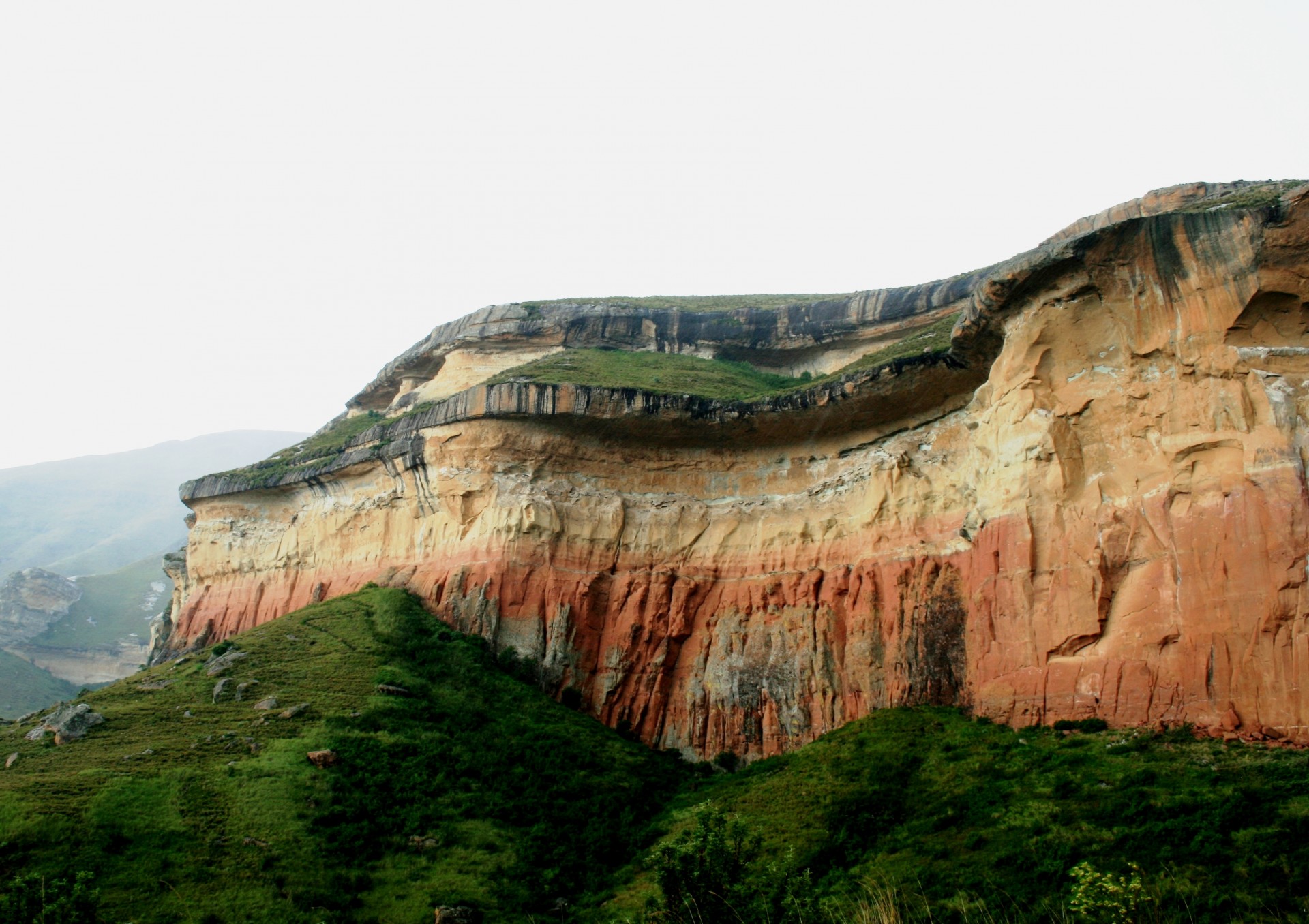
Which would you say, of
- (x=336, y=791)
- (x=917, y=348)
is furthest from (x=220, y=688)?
(x=917, y=348)

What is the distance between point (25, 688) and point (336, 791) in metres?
58.9

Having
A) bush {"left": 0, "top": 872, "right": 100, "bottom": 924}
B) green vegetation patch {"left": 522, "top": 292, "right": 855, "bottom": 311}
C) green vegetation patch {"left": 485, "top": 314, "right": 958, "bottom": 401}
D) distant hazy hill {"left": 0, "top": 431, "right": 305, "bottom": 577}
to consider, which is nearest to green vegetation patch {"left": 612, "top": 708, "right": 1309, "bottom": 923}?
bush {"left": 0, "top": 872, "right": 100, "bottom": 924}

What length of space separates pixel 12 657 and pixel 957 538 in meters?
75.3

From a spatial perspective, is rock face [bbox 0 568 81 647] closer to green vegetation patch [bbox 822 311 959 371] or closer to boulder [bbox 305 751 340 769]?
boulder [bbox 305 751 340 769]

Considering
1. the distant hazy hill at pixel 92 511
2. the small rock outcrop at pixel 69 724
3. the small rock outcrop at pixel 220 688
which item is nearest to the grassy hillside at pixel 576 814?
the small rock outcrop at pixel 220 688

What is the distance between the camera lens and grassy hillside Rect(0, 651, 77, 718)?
2507 inches

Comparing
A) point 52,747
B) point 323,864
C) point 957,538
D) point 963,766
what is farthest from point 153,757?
point 957,538

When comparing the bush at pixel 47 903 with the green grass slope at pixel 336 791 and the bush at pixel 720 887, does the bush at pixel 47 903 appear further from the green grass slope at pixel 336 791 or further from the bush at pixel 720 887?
the bush at pixel 720 887

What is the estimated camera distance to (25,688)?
220ft

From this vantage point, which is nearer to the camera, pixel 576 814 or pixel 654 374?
pixel 576 814

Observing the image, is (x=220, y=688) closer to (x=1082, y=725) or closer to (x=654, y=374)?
(x=654, y=374)

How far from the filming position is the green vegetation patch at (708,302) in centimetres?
5012

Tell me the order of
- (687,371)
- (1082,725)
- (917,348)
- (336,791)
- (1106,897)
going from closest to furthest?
(1106,897) → (1082,725) → (336,791) → (917,348) → (687,371)

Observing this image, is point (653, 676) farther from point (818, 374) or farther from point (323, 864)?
point (818, 374)
